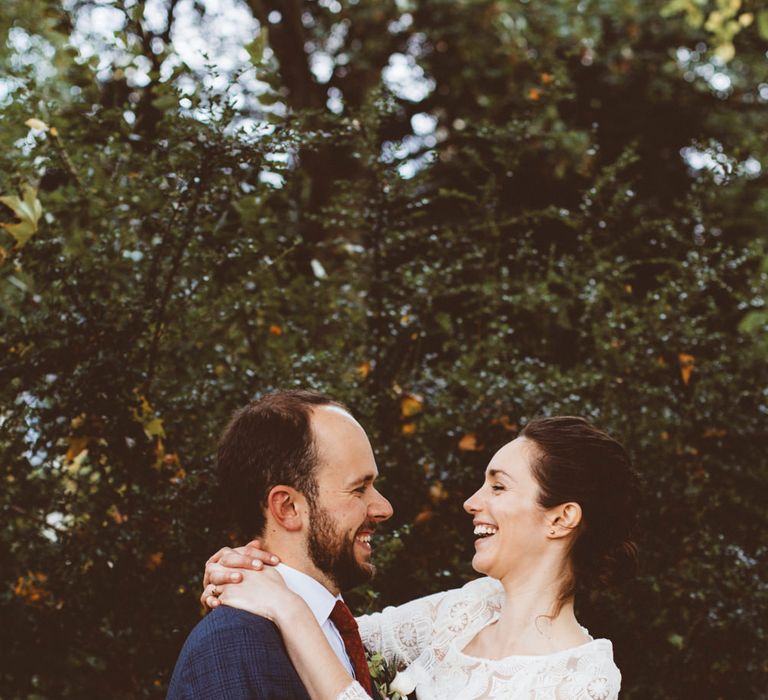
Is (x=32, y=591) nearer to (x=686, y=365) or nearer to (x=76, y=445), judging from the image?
(x=76, y=445)

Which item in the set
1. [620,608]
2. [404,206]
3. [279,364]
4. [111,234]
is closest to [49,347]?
[111,234]

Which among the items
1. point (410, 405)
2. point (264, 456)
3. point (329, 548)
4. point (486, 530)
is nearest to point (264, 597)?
point (329, 548)

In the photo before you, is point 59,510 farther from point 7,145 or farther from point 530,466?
point 530,466

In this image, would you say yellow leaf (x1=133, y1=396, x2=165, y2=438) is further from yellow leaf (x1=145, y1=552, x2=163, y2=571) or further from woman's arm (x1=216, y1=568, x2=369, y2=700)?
woman's arm (x1=216, y1=568, x2=369, y2=700)

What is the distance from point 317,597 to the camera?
2445 mm

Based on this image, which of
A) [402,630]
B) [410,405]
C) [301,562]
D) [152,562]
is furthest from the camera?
[410,405]

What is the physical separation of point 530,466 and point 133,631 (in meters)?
1.86

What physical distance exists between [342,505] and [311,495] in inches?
3.4

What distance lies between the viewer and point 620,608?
13.4ft

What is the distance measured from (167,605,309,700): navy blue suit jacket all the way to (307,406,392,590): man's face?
12.5 inches

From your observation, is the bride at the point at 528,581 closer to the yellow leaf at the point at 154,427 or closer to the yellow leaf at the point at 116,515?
the yellow leaf at the point at 154,427

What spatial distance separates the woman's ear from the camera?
2680 mm

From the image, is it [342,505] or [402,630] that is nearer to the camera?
[342,505]

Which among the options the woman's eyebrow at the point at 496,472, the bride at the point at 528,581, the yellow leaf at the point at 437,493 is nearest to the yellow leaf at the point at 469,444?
the yellow leaf at the point at 437,493
